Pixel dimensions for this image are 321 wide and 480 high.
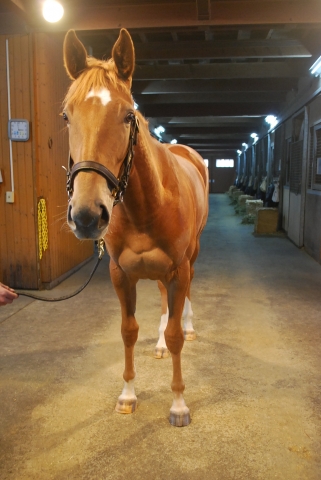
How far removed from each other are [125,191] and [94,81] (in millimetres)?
498

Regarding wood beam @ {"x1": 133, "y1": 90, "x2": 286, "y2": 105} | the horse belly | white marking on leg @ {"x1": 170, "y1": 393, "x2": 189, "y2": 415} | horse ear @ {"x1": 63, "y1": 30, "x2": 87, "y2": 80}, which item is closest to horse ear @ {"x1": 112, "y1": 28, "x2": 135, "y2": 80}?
horse ear @ {"x1": 63, "y1": 30, "x2": 87, "y2": 80}

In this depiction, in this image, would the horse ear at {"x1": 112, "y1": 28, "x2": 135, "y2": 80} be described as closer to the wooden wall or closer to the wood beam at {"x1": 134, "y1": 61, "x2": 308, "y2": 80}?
the wooden wall

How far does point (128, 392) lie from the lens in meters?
2.17

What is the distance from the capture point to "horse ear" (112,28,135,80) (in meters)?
1.41

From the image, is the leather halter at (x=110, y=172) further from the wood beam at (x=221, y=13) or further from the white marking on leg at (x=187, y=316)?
the wood beam at (x=221, y=13)

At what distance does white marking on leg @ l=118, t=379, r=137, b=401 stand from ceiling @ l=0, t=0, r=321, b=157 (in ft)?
11.0

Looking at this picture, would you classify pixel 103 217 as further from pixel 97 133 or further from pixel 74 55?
pixel 74 55

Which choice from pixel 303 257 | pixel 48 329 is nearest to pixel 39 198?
pixel 48 329

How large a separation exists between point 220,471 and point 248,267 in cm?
390

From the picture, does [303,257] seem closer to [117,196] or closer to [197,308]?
[197,308]

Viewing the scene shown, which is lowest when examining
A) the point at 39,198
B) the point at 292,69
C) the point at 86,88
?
the point at 39,198

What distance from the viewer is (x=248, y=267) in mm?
5422

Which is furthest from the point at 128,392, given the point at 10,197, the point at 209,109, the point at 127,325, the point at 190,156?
the point at 209,109

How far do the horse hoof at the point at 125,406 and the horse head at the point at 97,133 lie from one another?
124cm
